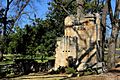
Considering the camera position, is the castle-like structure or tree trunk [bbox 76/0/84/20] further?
tree trunk [bbox 76/0/84/20]

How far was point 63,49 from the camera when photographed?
21219mm

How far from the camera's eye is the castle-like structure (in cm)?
2117

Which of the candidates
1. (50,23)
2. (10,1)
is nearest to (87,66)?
(50,23)

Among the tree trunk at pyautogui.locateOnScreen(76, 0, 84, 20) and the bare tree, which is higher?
the tree trunk at pyautogui.locateOnScreen(76, 0, 84, 20)

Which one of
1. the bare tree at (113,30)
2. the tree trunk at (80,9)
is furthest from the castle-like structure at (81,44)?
the bare tree at (113,30)

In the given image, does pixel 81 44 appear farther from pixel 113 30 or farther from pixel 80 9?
pixel 113 30

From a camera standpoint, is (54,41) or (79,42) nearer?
(79,42)

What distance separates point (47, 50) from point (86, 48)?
3.33 meters

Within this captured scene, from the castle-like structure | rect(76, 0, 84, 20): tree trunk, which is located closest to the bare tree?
the castle-like structure

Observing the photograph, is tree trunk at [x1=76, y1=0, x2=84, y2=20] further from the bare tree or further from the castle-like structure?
the bare tree

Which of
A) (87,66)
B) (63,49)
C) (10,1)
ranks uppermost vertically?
(10,1)

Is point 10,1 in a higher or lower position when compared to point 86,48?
higher

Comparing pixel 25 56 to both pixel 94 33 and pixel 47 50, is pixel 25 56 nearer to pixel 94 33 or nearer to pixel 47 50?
pixel 47 50

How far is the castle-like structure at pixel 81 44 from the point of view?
2117cm
